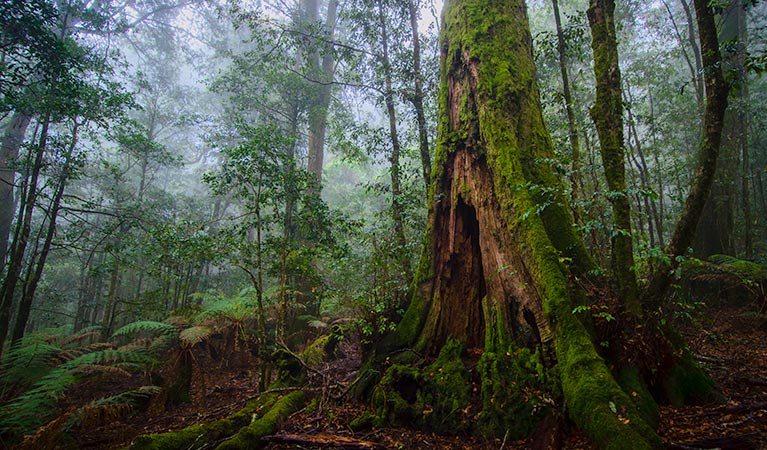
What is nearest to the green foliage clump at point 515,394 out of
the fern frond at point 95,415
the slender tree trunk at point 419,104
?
the slender tree trunk at point 419,104

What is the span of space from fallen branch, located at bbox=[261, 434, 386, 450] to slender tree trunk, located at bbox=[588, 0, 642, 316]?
2.65m

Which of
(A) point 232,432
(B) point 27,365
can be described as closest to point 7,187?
(B) point 27,365

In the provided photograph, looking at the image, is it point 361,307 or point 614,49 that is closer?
point 614,49

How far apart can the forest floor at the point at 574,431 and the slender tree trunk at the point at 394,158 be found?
233 centimetres

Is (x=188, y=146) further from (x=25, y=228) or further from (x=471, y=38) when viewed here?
(x=471, y=38)

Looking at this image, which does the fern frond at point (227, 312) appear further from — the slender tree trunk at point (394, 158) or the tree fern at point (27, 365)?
the slender tree trunk at point (394, 158)

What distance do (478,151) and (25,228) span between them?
Result: 919 centimetres

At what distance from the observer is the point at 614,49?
13.5 ft

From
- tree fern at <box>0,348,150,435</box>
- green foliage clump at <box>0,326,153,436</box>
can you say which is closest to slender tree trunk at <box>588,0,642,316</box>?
green foliage clump at <box>0,326,153,436</box>

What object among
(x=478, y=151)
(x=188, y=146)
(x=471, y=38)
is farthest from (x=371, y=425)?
(x=188, y=146)

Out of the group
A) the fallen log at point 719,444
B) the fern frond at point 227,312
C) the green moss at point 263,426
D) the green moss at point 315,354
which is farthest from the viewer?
the fern frond at point 227,312

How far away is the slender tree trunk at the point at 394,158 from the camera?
7.20 meters

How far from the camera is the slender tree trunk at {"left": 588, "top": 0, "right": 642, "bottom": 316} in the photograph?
11.2 ft

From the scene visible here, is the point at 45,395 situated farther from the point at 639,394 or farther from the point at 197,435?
the point at 639,394
